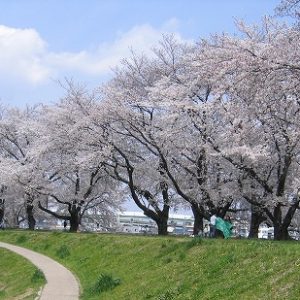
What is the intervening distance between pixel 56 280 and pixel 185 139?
45.7 ft

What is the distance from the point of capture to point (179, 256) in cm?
1427

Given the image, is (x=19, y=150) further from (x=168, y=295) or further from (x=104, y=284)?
(x=168, y=295)

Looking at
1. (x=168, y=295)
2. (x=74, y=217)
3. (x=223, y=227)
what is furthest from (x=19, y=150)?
(x=168, y=295)

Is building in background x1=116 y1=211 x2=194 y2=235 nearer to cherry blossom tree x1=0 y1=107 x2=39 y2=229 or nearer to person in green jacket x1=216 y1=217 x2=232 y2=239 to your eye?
cherry blossom tree x1=0 y1=107 x2=39 y2=229

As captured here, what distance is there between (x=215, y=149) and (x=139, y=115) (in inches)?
207

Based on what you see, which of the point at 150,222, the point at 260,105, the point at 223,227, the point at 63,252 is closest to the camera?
the point at 260,105

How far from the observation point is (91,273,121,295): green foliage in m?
13.4

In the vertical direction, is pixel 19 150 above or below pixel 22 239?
above

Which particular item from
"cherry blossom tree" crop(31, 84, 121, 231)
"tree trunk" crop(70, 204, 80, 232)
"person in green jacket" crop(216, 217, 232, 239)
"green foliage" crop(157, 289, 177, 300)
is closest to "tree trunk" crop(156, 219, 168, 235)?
"cherry blossom tree" crop(31, 84, 121, 231)

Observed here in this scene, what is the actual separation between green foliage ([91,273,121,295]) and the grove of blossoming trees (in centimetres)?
642

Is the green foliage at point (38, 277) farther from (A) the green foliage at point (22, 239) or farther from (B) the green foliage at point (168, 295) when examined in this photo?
(A) the green foliage at point (22, 239)

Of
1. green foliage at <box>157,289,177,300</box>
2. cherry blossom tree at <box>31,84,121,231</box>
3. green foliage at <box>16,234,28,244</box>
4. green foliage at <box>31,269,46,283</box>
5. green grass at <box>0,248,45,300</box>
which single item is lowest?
green grass at <box>0,248,45,300</box>

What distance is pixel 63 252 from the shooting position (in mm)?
22812

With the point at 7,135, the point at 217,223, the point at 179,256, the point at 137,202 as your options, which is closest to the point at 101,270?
the point at 179,256
